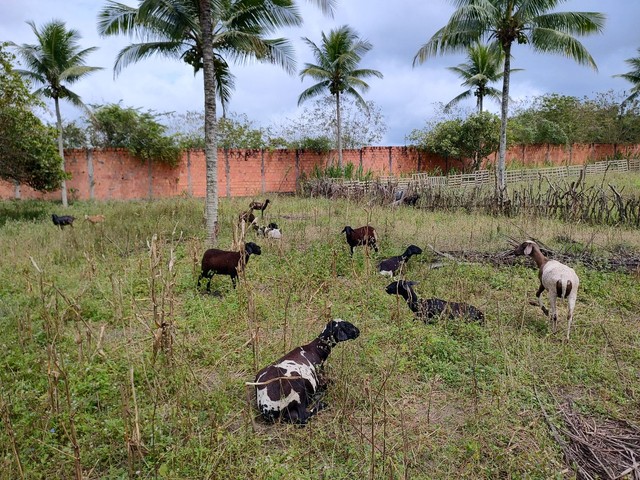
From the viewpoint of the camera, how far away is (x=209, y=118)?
8258 millimetres

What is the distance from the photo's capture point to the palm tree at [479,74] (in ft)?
78.6

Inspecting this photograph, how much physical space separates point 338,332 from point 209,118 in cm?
601


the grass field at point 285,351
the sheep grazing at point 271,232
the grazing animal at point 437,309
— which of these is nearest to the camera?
the grass field at point 285,351

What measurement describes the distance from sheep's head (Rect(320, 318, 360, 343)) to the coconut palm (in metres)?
23.5

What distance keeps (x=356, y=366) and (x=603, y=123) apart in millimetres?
38825

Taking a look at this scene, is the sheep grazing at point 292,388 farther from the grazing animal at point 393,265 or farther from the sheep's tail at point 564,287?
the grazing animal at point 393,265

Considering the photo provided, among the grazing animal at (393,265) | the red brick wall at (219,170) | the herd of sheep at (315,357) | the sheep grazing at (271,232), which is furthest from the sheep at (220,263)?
the red brick wall at (219,170)

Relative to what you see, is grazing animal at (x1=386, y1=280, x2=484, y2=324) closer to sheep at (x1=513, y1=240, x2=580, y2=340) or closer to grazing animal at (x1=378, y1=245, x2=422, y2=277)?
sheep at (x1=513, y1=240, x2=580, y2=340)

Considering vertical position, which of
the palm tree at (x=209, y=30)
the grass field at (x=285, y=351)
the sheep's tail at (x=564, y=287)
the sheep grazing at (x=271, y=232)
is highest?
the palm tree at (x=209, y=30)

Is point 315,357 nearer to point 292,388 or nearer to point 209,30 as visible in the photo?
point 292,388

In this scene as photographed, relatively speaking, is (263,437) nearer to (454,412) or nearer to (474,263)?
(454,412)

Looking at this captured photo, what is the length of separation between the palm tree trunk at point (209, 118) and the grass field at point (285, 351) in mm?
1389

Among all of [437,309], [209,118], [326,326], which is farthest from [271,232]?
[326,326]

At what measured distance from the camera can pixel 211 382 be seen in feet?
12.0
